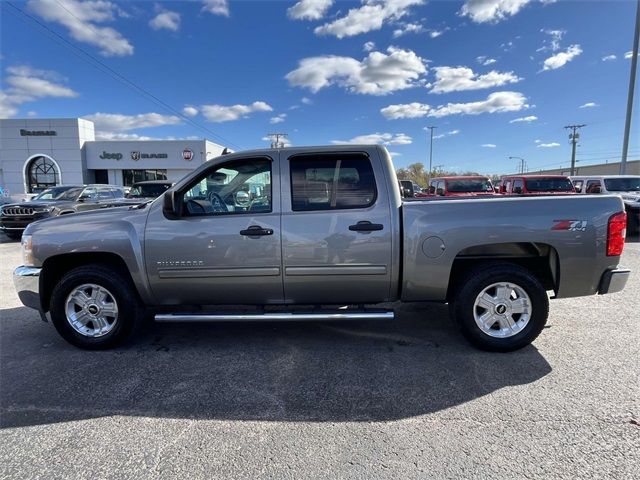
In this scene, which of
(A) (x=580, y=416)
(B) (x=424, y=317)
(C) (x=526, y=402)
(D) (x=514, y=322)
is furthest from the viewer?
(B) (x=424, y=317)

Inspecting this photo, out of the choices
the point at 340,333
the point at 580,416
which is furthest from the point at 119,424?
the point at 580,416

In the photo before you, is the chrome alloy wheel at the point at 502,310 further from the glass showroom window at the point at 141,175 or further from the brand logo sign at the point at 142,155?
the glass showroom window at the point at 141,175

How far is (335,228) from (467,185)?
13.0 meters

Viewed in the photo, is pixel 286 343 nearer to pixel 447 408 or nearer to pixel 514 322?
pixel 447 408

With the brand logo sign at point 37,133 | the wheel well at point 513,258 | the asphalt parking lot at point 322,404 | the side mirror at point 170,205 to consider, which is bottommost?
the asphalt parking lot at point 322,404

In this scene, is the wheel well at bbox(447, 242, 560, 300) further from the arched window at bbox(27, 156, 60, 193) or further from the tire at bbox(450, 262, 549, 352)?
the arched window at bbox(27, 156, 60, 193)

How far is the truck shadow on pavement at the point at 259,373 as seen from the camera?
2.95 meters

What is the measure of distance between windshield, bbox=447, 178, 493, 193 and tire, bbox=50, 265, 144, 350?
13459mm

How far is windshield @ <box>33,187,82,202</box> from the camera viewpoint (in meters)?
13.3

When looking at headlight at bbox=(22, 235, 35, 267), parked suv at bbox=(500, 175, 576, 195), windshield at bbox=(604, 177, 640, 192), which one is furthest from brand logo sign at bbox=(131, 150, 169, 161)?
headlight at bbox=(22, 235, 35, 267)

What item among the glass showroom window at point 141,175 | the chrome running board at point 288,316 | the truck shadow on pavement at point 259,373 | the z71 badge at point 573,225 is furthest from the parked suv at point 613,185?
the glass showroom window at point 141,175

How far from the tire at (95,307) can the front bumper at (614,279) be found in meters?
4.55

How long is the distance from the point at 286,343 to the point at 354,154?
6.82 ft

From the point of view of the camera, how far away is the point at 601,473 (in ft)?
7.32
